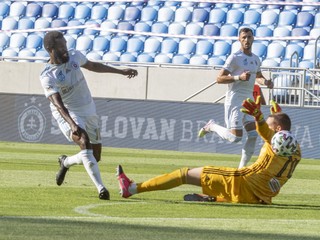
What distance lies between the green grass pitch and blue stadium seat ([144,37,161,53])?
17151 millimetres

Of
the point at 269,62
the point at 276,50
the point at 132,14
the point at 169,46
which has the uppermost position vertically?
the point at 132,14

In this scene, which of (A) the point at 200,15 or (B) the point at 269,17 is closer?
(B) the point at 269,17

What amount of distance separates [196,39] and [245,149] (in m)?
19.4

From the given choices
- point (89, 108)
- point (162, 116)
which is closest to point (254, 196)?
point (89, 108)

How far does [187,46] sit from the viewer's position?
34125mm

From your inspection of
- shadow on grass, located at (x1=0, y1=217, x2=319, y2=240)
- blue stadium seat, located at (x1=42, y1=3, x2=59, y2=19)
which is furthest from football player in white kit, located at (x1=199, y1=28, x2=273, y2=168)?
blue stadium seat, located at (x1=42, y1=3, x2=59, y2=19)

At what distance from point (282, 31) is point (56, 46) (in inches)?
849

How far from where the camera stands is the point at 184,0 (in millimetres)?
34906

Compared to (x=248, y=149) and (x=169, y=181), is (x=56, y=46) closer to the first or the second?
(x=169, y=181)

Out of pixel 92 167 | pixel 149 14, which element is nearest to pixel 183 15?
pixel 149 14

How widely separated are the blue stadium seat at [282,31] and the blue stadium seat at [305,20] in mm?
362

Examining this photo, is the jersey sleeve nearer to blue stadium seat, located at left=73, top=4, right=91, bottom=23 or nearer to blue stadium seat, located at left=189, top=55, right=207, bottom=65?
blue stadium seat, located at left=189, top=55, right=207, bottom=65

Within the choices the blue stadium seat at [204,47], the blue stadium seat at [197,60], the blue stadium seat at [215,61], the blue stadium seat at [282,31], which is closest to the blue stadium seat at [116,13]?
the blue stadium seat at [204,47]

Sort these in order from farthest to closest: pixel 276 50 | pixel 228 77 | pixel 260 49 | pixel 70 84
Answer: pixel 260 49 < pixel 276 50 < pixel 228 77 < pixel 70 84
